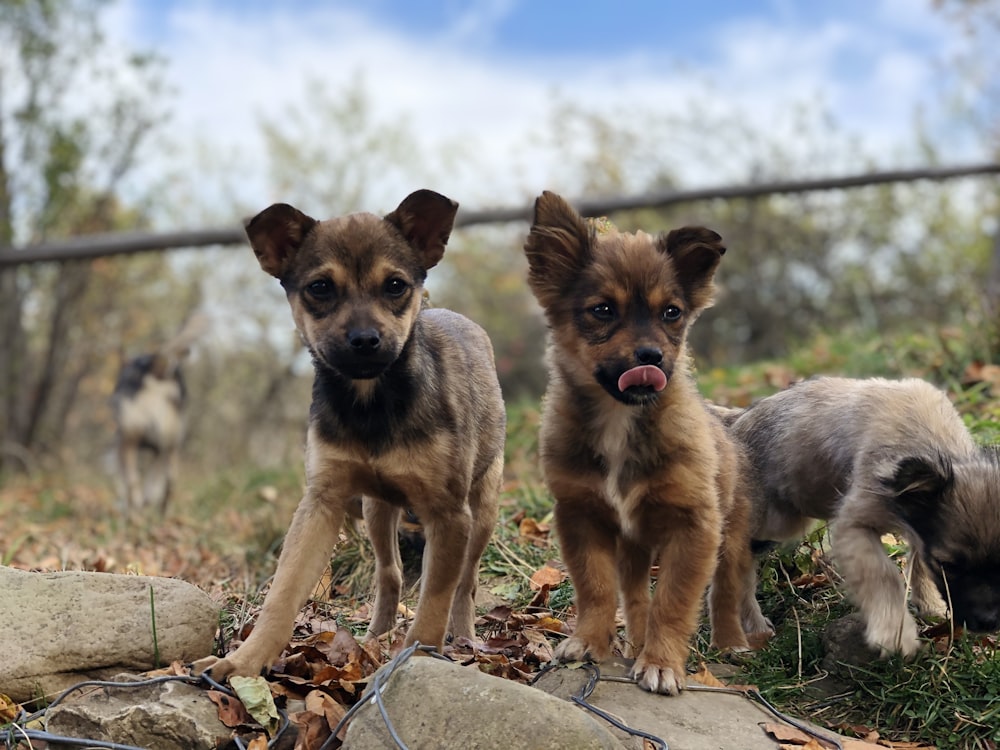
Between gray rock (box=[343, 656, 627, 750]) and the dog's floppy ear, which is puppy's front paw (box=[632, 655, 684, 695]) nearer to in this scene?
gray rock (box=[343, 656, 627, 750])

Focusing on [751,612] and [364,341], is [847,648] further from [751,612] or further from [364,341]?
[364,341]

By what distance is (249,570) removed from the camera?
8023 millimetres

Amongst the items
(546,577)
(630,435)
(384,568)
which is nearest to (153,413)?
(546,577)

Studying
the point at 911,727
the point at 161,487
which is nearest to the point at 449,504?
the point at 911,727

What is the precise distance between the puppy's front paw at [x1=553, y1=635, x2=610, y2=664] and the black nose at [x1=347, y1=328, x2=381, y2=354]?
156 centimetres

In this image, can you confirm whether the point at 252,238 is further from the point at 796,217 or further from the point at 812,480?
the point at 796,217

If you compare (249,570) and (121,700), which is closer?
(121,700)

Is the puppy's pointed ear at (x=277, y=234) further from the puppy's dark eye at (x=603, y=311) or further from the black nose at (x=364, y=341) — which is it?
the puppy's dark eye at (x=603, y=311)

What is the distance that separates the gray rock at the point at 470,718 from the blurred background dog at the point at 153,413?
1200cm

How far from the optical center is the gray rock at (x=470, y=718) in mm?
3805

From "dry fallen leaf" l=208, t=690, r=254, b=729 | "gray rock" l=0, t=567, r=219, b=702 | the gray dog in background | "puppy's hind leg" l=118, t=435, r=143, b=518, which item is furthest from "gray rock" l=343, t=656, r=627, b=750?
"puppy's hind leg" l=118, t=435, r=143, b=518

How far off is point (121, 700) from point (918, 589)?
Result: 3.77 meters

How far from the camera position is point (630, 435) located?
4691 millimetres

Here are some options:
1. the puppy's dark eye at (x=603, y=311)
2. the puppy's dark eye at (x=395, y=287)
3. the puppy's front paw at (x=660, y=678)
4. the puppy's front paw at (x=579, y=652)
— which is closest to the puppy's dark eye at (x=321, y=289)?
the puppy's dark eye at (x=395, y=287)
